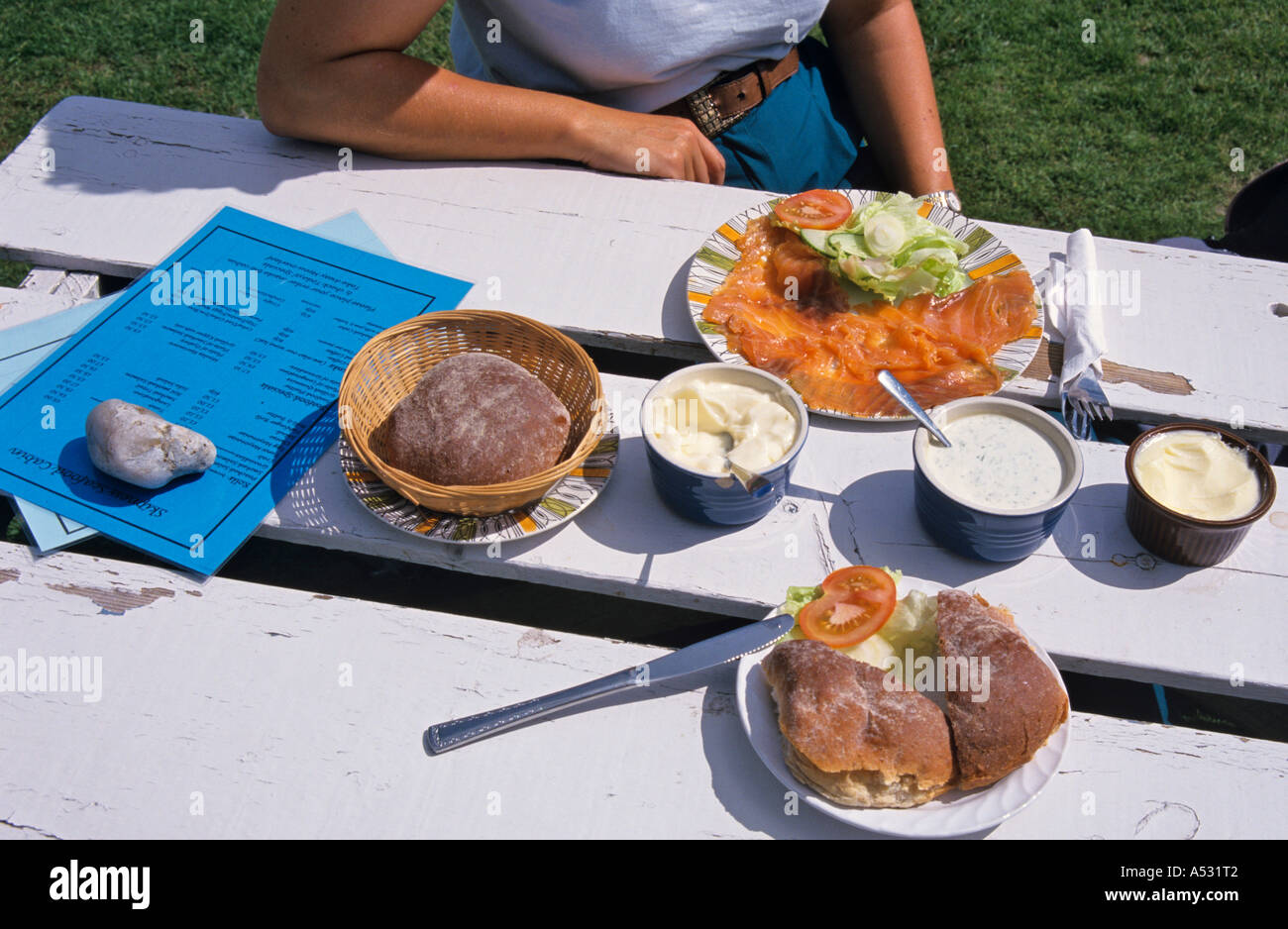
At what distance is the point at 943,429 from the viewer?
1481 mm

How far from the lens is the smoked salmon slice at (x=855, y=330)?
5.46 feet

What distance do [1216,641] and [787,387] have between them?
0.72m

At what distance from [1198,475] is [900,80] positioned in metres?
1.35

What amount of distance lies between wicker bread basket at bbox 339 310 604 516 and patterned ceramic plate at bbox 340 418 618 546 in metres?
0.02

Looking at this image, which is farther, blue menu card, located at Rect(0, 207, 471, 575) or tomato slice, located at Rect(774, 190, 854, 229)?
tomato slice, located at Rect(774, 190, 854, 229)

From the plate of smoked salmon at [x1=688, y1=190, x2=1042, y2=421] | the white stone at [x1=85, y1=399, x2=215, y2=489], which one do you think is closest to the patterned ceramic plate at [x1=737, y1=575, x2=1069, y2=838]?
the plate of smoked salmon at [x1=688, y1=190, x2=1042, y2=421]

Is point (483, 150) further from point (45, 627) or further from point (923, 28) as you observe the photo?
point (923, 28)

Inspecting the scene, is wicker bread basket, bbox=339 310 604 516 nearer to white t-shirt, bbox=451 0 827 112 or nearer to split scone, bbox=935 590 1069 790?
split scone, bbox=935 590 1069 790

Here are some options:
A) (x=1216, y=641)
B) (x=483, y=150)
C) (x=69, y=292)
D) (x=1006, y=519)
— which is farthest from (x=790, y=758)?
(x=69, y=292)

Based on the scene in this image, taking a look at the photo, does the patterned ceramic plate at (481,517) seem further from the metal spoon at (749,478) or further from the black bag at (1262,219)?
the black bag at (1262,219)

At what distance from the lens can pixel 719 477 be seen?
1.37 metres

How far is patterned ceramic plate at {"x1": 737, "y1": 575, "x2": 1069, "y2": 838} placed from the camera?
1.16 meters

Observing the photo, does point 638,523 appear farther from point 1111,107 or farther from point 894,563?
point 1111,107

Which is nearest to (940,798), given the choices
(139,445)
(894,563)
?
(894,563)
